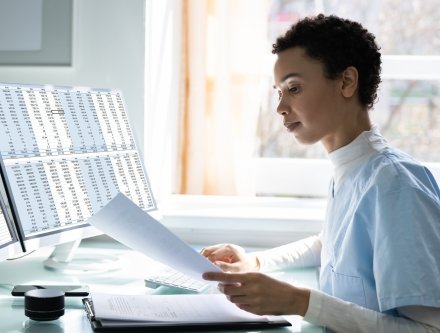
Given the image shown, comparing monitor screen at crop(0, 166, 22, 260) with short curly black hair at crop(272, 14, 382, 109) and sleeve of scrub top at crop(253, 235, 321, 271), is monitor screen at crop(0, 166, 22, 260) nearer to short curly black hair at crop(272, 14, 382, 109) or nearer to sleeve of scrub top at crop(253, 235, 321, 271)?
sleeve of scrub top at crop(253, 235, 321, 271)

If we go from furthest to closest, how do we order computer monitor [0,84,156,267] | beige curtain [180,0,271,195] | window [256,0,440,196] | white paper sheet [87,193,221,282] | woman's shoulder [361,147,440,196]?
window [256,0,440,196], beige curtain [180,0,271,195], computer monitor [0,84,156,267], woman's shoulder [361,147,440,196], white paper sheet [87,193,221,282]

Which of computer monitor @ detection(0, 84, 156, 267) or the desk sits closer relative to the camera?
the desk

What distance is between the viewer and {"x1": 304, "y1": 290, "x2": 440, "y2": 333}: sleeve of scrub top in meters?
1.06

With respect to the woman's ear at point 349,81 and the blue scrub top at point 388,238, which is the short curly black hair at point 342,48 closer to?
the woman's ear at point 349,81

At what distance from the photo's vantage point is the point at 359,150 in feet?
4.18

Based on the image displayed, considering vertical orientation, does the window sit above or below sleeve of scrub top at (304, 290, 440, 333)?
above

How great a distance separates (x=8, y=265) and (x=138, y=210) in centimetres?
70

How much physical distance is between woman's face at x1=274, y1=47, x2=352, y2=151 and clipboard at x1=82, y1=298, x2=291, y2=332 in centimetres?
41

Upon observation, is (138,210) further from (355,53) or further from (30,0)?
(30,0)

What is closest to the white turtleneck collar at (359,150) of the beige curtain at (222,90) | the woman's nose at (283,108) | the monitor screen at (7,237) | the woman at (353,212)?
the woman at (353,212)

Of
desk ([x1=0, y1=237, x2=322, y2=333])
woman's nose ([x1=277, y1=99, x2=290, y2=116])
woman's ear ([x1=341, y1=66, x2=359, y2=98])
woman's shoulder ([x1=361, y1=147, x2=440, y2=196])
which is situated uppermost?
woman's ear ([x1=341, y1=66, x2=359, y2=98])

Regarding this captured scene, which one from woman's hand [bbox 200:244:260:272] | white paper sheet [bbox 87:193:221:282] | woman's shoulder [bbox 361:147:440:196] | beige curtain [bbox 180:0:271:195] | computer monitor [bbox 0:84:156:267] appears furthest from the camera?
beige curtain [bbox 180:0:271:195]

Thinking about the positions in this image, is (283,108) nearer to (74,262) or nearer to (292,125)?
(292,125)

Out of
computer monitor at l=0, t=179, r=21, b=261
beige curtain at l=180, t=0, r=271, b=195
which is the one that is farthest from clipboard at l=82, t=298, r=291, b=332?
beige curtain at l=180, t=0, r=271, b=195
